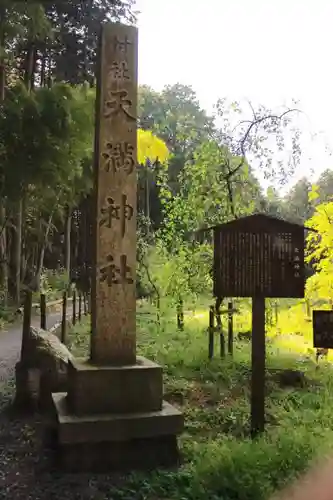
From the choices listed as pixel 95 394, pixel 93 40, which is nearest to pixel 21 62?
pixel 93 40

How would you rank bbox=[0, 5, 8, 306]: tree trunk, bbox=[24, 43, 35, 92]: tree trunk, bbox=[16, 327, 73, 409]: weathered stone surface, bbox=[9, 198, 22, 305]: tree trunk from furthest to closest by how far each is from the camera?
bbox=[9, 198, 22, 305]: tree trunk
bbox=[24, 43, 35, 92]: tree trunk
bbox=[0, 5, 8, 306]: tree trunk
bbox=[16, 327, 73, 409]: weathered stone surface

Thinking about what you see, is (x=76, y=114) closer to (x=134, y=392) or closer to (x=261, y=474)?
(x=134, y=392)

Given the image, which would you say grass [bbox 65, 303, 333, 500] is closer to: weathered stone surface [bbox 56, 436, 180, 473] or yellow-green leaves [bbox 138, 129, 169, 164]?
weathered stone surface [bbox 56, 436, 180, 473]

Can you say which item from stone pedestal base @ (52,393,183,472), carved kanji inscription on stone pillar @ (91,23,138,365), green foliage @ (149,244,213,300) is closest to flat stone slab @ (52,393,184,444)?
stone pedestal base @ (52,393,183,472)

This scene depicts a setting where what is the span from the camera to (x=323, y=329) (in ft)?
15.3

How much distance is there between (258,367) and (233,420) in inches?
41.2

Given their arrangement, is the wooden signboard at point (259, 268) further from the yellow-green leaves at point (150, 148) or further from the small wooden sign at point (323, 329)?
the yellow-green leaves at point (150, 148)

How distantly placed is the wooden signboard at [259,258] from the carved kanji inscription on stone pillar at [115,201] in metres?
0.86

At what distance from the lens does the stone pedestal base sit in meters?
4.41

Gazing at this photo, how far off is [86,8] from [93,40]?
41.7 inches

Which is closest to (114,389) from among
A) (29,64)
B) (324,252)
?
(324,252)

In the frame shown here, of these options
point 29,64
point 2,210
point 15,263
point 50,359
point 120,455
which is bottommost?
point 120,455

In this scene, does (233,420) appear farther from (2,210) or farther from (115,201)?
(2,210)

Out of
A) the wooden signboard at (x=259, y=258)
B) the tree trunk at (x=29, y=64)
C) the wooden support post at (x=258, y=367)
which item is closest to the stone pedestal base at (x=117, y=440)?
the wooden support post at (x=258, y=367)
